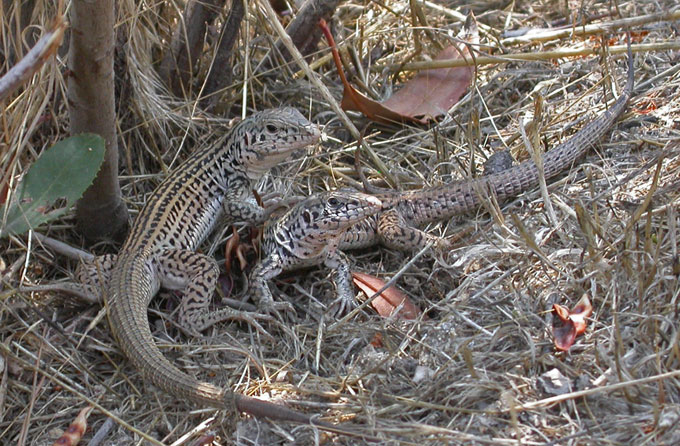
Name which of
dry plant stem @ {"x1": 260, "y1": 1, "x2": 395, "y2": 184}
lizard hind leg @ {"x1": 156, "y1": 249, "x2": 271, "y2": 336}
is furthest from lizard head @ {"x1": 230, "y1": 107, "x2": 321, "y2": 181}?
lizard hind leg @ {"x1": 156, "y1": 249, "x2": 271, "y2": 336}

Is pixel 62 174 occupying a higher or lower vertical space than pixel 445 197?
higher

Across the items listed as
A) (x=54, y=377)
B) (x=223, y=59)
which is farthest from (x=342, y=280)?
(x=223, y=59)

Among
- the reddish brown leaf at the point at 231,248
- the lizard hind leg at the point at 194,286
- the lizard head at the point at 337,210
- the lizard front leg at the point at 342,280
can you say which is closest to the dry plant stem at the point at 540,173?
the lizard head at the point at 337,210

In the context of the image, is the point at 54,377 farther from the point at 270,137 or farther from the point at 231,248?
the point at 270,137

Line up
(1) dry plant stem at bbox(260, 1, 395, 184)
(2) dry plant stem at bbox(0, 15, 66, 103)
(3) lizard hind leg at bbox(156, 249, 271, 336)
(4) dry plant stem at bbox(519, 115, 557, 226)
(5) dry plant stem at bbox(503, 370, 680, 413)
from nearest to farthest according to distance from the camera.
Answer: (2) dry plant stem at bbox(0, 15, 66, 103) < (5) dry plant stem at bbox(503, 370, 680, 413) < (4) dry plant stem at bbox(519, 115, 557, 226) < (3) lizard hind leg at bbox(156, 249, 271, 336) < (1) dry plant stem at bbox(260, 1, 395, 184)

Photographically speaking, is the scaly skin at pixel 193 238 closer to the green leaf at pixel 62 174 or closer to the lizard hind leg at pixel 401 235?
the green leaf at pixel 62 174

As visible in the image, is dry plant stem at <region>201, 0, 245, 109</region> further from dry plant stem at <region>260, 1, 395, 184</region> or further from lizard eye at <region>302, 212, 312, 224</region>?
lizard eye at <region>302, 212, 312, 224</region>
